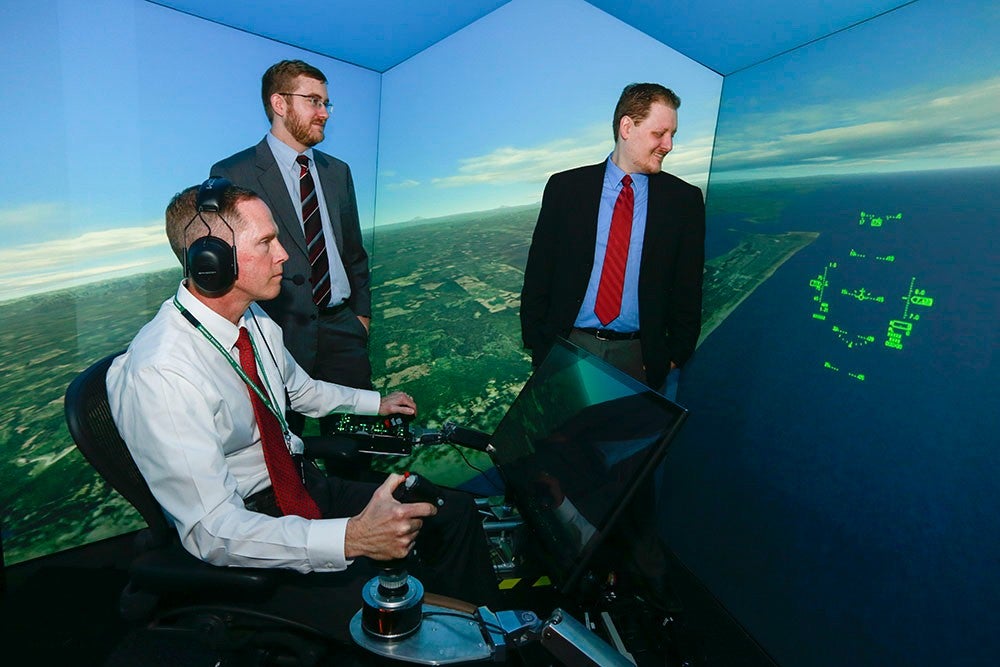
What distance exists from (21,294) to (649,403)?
254cm

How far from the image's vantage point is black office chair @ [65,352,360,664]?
1.14m

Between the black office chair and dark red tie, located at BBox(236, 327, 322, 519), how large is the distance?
8.4 inches

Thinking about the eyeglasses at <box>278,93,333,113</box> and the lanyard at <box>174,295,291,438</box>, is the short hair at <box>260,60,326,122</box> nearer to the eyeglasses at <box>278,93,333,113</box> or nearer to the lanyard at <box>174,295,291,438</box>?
the eyeglasses at <box>278,93,333,113</box>

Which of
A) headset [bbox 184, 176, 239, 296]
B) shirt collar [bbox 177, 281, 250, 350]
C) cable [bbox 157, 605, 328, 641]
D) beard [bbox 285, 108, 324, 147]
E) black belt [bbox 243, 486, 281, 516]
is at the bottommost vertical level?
cable [bbox 157, 605, 328, 641]

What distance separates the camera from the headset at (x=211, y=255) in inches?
53.0

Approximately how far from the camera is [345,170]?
2803mm

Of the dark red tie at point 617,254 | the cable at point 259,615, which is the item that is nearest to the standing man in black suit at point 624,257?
the dark red tie at point 617,254

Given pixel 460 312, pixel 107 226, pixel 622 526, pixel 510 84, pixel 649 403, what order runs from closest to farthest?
pixel 649 403, pixel 622 526, pixel 107 226, pixel 510 84, pixel 460 312

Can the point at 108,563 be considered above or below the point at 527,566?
below

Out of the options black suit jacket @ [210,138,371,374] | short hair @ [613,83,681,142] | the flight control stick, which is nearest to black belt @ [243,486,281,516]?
the flight control stick

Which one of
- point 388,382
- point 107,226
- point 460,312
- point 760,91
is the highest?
point 760,91

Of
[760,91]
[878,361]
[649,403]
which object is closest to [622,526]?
[649,403]

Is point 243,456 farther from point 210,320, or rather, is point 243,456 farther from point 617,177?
point 617,177

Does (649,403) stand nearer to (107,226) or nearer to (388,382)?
(107,226)
